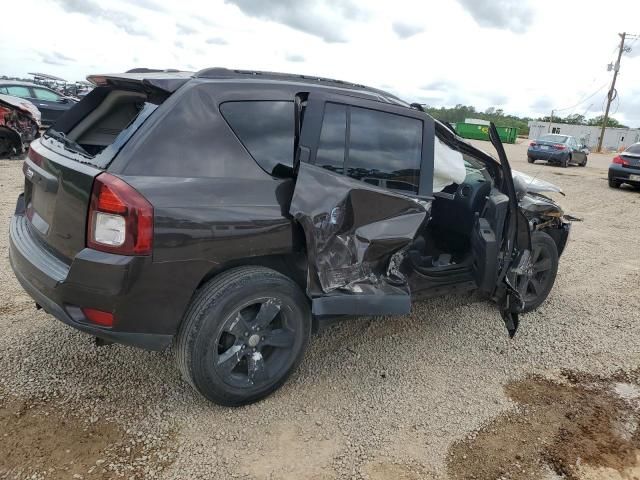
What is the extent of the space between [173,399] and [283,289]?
94 cm

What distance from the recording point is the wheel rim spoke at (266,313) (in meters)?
2.82

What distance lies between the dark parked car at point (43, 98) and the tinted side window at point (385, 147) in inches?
563

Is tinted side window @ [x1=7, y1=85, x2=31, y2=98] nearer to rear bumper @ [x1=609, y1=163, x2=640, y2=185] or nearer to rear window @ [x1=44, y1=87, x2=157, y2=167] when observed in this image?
rear window @ [x1=44, y1=87, x2=157, y2=167]

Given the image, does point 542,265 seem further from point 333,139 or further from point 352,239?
point 333,139

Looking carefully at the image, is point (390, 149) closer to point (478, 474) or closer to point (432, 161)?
point (432, 161)

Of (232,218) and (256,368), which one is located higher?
(232,218)

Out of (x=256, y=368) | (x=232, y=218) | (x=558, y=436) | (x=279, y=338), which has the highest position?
(x=232, y=218)

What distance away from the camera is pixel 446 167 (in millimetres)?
3771

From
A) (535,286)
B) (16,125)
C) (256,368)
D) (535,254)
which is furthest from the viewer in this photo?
(16,125)

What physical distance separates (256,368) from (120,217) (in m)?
1.17

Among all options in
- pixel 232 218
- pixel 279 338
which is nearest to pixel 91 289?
pixel 232 218

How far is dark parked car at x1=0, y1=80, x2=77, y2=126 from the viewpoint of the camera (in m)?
14.1

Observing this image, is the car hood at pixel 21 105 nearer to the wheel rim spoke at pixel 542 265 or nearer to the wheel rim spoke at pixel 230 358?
the wheel rim spoke at pixel 230 358

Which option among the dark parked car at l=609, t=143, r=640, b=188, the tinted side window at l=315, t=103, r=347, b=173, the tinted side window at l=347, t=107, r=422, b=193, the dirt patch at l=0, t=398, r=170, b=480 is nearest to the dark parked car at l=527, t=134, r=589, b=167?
the dark parked car at l=609, t=143, r=640, b=188
